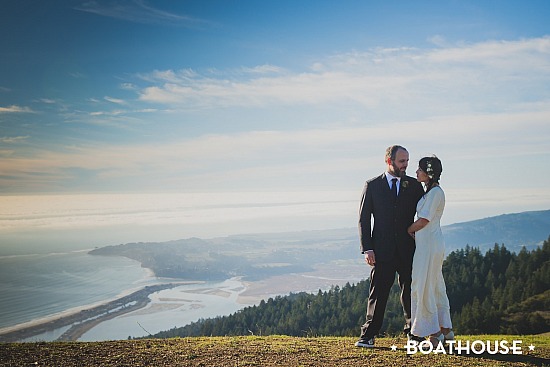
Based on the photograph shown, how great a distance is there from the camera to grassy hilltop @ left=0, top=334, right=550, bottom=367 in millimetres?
7574

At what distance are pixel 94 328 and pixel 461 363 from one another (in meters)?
118

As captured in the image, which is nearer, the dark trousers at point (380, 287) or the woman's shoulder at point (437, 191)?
the woman's shoulder at point (437, 191)

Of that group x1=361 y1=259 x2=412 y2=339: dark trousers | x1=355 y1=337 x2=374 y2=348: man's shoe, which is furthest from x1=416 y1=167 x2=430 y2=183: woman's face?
x1=355 y1=337 x2=374 y2=348: man's shoe

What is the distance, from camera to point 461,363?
24.2ft

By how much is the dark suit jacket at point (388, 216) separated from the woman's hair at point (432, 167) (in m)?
0.36

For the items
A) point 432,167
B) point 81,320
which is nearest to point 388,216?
point 432,167

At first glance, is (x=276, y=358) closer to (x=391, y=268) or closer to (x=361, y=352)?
(x=361, y=352)

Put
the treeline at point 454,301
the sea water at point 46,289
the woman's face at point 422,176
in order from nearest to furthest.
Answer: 1. the woman's face at point 422,176
2. the treeline at point 454,301
3. the sea water at point 46,289

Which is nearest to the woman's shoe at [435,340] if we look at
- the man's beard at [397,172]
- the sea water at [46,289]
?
the man's beard at [397,172]

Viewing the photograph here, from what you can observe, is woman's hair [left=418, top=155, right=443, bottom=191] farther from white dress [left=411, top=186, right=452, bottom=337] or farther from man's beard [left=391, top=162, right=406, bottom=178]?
man's beard [left=391, top=162, right=406, bottom=178]

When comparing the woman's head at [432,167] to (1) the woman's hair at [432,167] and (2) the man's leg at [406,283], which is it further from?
(2) the man's leg at [406,283]

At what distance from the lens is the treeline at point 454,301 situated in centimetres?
8575

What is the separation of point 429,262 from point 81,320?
421 feet

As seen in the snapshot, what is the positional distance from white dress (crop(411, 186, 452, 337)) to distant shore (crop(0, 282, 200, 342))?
8884cm
